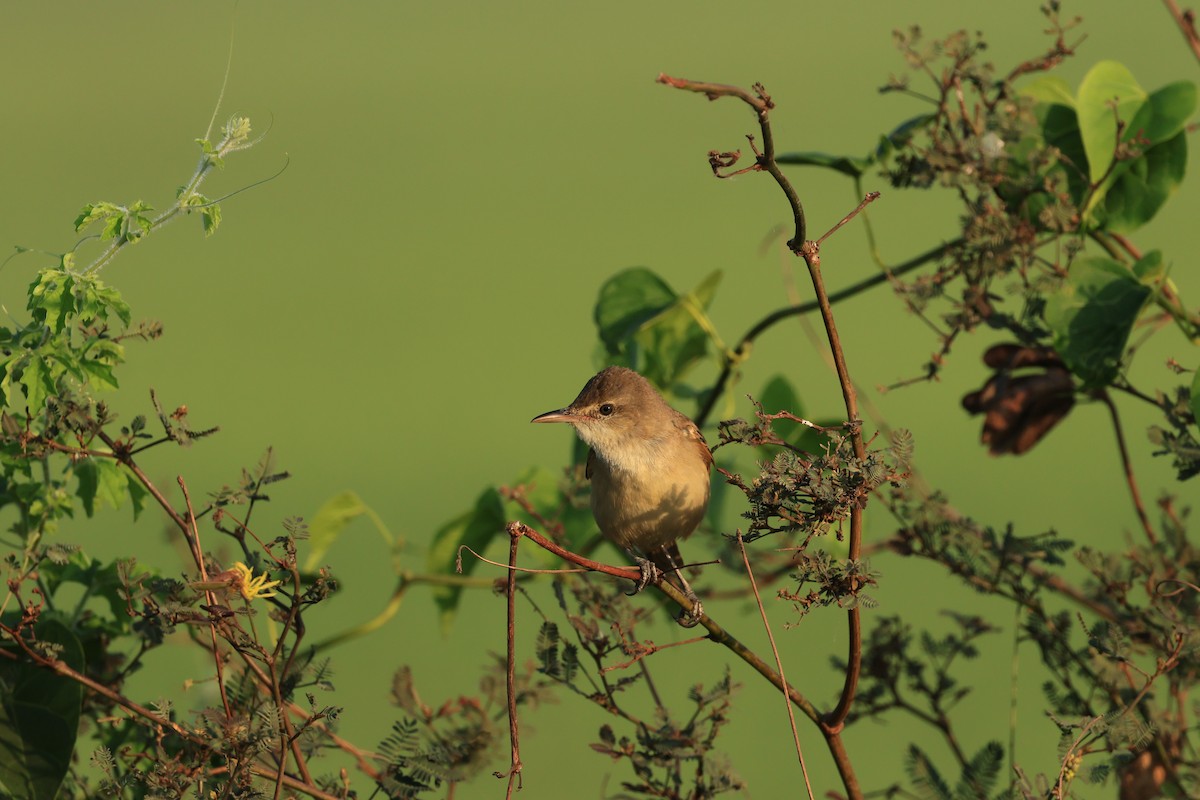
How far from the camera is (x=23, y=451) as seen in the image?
1.88 m

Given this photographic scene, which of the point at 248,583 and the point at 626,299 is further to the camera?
the point at 626,299

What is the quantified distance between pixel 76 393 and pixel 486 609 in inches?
188

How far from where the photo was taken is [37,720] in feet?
6.63

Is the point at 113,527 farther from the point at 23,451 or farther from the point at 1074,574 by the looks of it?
the point at 23,451

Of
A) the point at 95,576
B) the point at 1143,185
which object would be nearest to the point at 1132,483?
the point at 1143,185

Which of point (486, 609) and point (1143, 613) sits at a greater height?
point (486, 609)

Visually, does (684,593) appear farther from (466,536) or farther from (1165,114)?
(1165,114)

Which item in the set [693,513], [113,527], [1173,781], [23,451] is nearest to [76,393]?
[23,451]

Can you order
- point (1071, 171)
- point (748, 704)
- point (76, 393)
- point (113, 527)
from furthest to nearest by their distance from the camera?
point (113, 527), point (748, 704), point (1071, 171), point (76, 393)

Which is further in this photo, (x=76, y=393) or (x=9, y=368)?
(x=76, y=393)

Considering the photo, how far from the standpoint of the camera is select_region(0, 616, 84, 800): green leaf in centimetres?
201

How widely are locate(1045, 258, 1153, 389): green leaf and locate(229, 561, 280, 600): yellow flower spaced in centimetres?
164

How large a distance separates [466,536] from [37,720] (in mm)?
1304

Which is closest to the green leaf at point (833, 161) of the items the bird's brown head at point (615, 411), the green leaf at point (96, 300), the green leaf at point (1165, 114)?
the green leaf at point (1165, 114)
